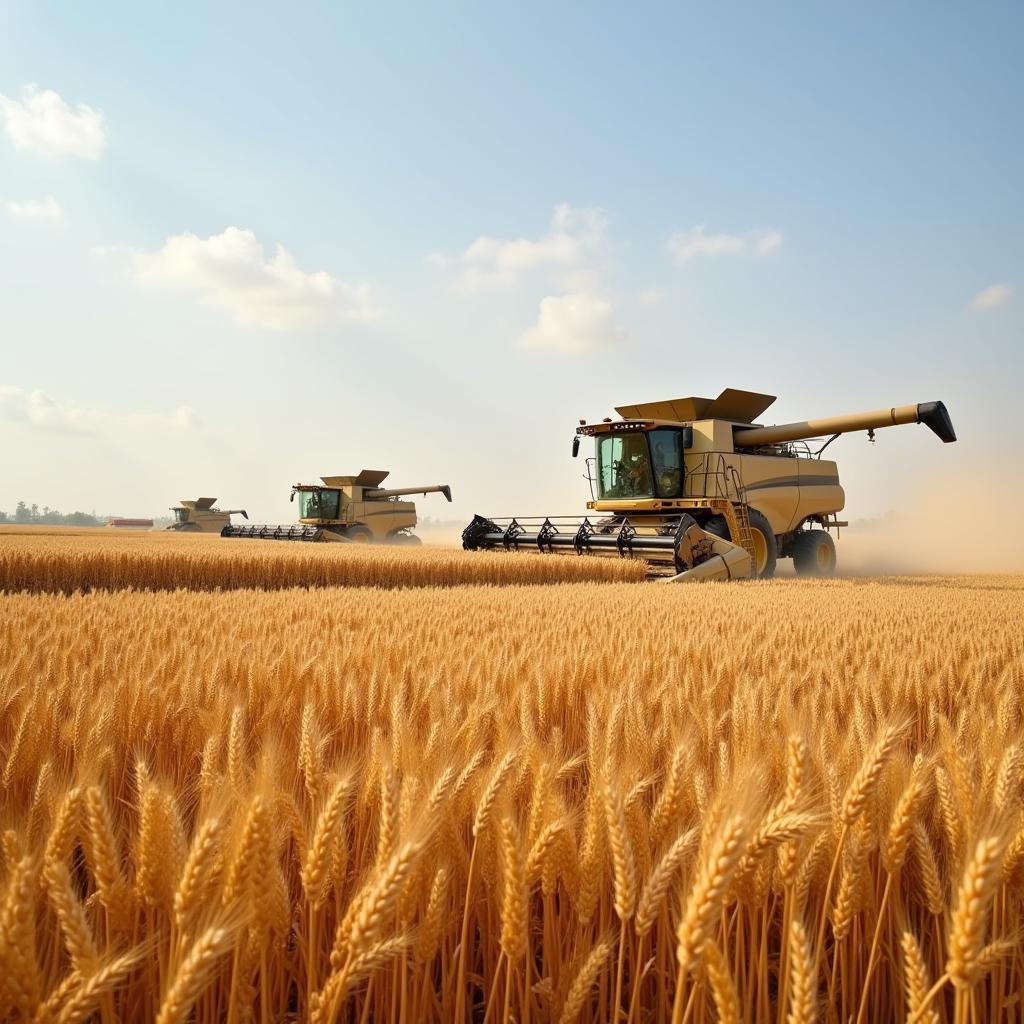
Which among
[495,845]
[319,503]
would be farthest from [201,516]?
[495,845]

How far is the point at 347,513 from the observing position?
28.4 metres

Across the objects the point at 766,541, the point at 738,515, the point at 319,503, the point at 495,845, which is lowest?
the point at 495,845

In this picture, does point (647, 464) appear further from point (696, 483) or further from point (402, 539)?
point (402, 539)

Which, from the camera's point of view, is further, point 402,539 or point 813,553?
point 402,539

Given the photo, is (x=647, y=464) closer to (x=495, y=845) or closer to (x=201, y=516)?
(x=495, y=845)

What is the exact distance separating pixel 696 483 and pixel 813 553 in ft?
14.3

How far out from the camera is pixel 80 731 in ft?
6.05

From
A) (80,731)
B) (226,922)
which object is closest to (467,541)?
(80,731)

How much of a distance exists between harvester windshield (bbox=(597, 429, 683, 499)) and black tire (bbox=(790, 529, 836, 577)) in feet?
14.5

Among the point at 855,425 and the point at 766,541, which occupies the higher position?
the point at 855,425

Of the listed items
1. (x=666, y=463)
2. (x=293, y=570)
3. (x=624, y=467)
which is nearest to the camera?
(x=293, y=570)

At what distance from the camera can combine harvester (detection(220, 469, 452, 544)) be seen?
1085 inches

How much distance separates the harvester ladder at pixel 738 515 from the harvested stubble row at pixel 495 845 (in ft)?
34.3

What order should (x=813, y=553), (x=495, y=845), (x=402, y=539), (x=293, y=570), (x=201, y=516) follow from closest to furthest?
(x=495, y=845) → (x=293, y=570) → (x=813, y=553) → (x=402, y=539) → (x=201, y=516)
